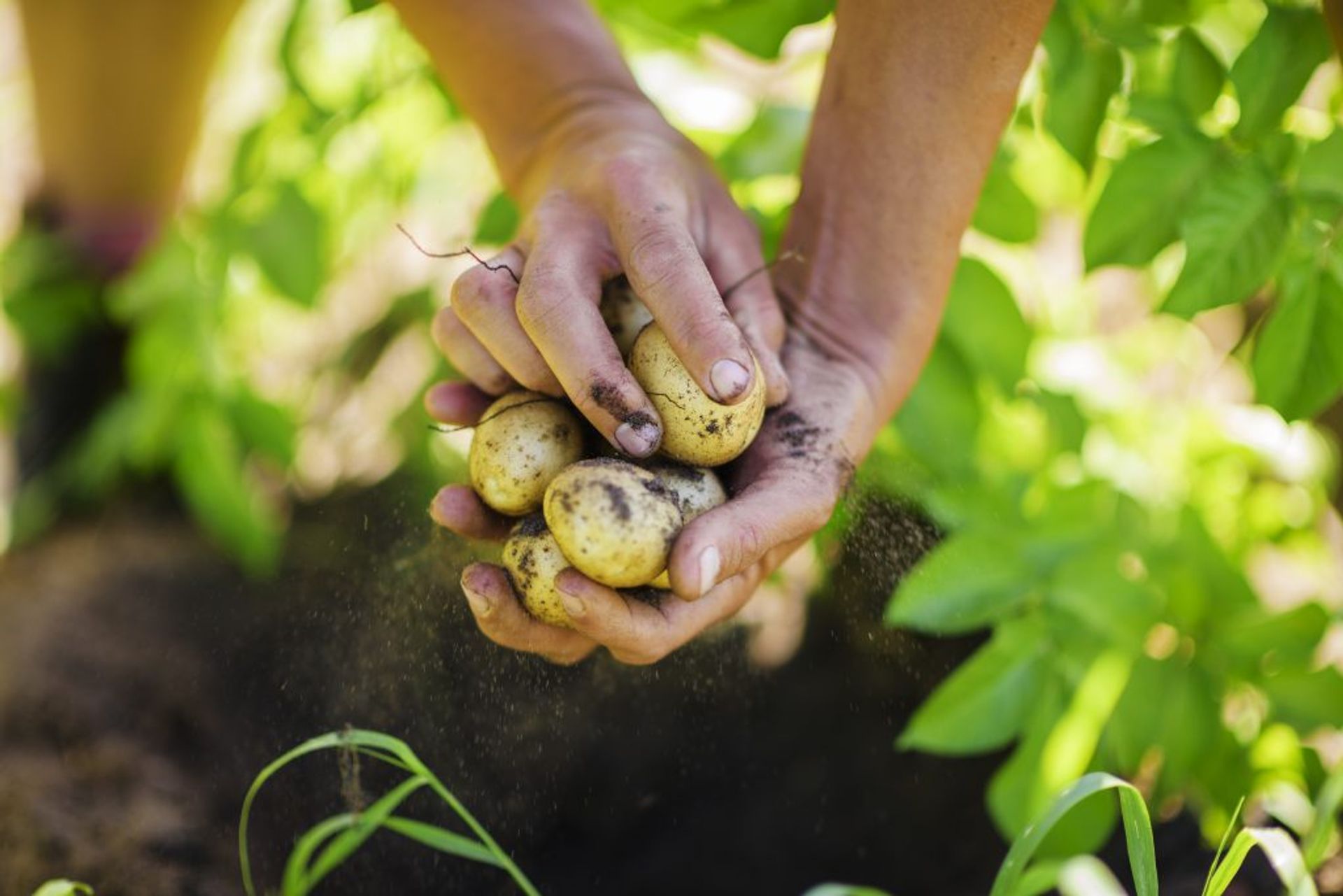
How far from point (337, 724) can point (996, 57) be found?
4.21ft

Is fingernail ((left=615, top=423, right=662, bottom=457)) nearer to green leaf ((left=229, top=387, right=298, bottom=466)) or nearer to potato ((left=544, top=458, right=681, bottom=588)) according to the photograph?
potato ((left=544, top=458, right=681, bottom=588))

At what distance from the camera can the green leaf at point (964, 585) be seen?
1.53 metres

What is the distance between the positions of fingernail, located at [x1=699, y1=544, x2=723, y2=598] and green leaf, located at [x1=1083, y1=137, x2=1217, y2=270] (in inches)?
25.8

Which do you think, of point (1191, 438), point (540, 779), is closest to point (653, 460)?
point (540, 779)

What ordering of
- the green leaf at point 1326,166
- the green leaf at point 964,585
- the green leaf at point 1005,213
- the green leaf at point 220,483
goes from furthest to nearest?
the green leaf at point 220,483
the green leaf at point 1005,213
the green leaf at point 964,585
the green leaf at point 1326,166

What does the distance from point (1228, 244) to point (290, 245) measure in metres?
1.38

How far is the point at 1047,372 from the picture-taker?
2.10 meters

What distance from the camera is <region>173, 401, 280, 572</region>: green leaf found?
83.8 inches

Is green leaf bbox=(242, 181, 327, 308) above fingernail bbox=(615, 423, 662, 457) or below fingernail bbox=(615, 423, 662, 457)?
below

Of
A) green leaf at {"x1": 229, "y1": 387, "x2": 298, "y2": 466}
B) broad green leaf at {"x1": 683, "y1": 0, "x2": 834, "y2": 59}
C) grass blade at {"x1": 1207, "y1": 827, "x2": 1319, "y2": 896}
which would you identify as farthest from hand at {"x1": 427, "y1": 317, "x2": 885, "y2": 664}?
green leaf at {"x1": 229, "y1": 387, "x2": 298, "y2": 466}

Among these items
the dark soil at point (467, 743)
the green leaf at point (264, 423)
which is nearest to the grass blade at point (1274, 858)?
the dark soil at point (467, 743)

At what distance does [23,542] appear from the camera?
2.55 m

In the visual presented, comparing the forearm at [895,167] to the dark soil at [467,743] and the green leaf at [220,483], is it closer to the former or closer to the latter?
the dark soil at [467,743]

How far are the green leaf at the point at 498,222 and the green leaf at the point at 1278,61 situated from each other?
38.4 inches
